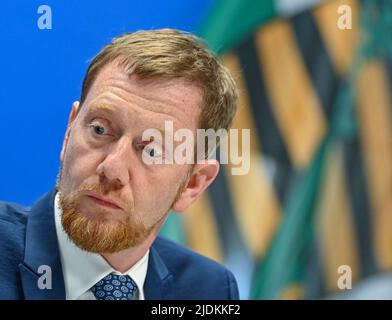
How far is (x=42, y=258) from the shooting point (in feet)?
4.74

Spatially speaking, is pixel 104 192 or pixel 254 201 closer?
pixel 104 192

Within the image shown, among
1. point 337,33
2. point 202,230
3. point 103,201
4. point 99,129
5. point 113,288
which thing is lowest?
point 113,288

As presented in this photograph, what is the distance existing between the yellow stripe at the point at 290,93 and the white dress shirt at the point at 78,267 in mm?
606

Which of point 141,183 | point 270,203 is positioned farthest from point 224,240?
point 141,183

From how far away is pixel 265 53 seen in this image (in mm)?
1726

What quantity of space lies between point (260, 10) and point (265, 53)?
4.6 inches

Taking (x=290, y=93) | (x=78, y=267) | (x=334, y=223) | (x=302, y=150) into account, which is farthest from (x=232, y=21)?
(x=78, y=267)

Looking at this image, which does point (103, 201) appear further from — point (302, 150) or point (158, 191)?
point (302, 150)

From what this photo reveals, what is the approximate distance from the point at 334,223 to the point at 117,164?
2.14 ft

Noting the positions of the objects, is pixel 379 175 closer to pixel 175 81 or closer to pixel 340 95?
pixel 340 95

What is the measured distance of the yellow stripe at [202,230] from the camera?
165 centimetres

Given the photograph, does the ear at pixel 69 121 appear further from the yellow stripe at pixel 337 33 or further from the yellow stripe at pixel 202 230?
the yellow stripe at pixel 337 33

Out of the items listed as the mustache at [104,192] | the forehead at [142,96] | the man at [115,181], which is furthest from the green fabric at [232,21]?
the mustache at [104,192]

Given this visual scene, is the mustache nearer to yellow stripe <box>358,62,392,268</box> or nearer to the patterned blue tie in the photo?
the patterned blue tie
